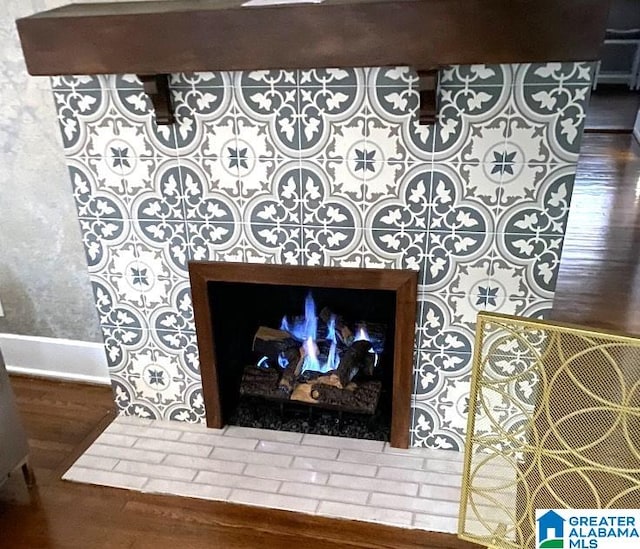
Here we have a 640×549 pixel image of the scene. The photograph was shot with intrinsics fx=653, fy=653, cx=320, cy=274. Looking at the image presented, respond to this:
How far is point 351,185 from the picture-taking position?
1.72 metres

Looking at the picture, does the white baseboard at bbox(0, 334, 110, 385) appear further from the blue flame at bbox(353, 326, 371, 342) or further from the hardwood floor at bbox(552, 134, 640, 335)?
the hardwood floor at bbox(552, 134, 640, 335)

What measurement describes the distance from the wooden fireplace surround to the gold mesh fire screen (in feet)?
0.74

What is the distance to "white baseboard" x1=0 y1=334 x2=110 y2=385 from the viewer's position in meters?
2.36

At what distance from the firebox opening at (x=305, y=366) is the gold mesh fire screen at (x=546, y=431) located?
15.6 inches

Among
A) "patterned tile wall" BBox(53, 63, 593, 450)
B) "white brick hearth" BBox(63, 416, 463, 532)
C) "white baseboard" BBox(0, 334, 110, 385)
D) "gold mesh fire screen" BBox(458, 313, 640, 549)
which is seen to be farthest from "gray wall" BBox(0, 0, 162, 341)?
"gold mesh fire screen" BBox(458, 313, 640, 549)

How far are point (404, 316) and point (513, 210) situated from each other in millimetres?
417

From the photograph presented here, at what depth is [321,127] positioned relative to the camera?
167 centimetres

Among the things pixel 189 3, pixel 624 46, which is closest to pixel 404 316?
pixel 189 3

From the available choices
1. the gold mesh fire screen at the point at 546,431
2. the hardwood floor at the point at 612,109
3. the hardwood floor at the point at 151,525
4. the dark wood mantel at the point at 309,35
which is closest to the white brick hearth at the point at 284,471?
the hardwood floor at the point at 151,525

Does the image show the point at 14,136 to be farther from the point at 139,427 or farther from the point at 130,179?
the point at 139,427

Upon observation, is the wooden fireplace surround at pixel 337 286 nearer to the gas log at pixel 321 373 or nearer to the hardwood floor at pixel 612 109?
the gas log at pixel 321 373

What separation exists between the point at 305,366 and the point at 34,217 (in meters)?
1.04

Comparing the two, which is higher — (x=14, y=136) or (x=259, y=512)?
(x=14, y=136)

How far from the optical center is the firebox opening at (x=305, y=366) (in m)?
2.07
